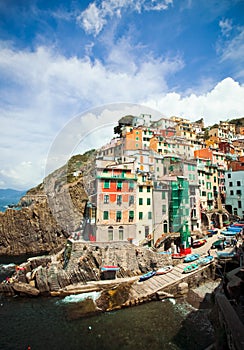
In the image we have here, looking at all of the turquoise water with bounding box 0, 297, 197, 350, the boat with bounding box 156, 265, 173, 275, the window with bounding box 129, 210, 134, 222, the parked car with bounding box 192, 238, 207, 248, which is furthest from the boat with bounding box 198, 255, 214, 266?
the window with bounding box 129, 210, 134, 222

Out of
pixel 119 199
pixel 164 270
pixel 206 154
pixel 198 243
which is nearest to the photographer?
pixel 164 270

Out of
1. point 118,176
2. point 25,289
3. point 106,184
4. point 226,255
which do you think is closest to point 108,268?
point 25,289

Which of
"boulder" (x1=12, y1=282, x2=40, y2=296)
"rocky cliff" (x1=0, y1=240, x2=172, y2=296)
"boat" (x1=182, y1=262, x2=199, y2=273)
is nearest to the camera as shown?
"boulder" (x1=12, y1=282, x2=40, y2=296)

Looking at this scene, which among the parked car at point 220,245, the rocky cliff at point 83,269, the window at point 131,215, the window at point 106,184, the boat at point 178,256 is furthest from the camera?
the parked car at point 220,245

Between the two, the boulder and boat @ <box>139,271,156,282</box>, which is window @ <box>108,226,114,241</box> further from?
the boulder

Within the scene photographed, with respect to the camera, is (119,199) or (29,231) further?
(29,231)

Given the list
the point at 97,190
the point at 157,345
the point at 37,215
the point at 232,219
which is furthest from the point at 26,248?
the point at 232,219

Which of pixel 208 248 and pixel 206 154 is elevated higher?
pixel 206 154

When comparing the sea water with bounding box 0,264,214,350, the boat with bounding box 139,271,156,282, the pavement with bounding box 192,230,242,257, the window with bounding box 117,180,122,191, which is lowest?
the sea water with bounding box 0,264,214,350

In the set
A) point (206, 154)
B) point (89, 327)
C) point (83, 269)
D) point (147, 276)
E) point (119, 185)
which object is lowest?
point (89, 327)

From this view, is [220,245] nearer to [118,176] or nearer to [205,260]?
[205,260]

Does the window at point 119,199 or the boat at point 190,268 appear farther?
the window at point 119,199

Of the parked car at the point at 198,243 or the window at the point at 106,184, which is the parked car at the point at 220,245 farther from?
the window at the point at 106,184

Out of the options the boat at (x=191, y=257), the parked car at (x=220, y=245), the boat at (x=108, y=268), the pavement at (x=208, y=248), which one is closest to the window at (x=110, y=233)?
the boat at (x=108, y=268)
